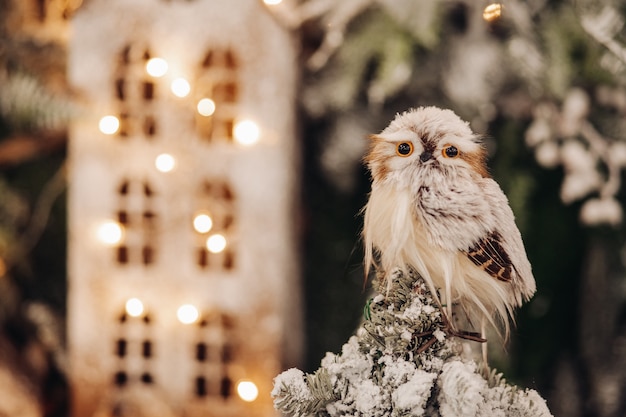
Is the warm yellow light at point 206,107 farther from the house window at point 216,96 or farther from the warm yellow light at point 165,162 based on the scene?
the warm yellow light at point 165,162

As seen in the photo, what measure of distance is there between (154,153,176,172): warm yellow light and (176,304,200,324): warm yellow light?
0.93 ft

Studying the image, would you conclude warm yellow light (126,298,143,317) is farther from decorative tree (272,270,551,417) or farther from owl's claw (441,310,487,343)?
owl's claw (441,310,487,343)

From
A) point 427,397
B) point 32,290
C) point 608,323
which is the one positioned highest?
point 32,290

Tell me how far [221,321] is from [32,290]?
0.65 metres

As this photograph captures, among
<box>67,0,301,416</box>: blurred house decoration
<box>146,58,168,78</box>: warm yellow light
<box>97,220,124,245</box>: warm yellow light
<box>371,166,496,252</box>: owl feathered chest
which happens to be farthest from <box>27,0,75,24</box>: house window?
<box>371,166,496,252</box>: owl feathered chest

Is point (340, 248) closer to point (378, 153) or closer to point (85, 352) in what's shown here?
point (85, 352)

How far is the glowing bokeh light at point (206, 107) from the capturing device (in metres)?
1.14

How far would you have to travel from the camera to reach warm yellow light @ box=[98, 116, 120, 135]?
1.15m

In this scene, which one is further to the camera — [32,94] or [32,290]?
[32,290]

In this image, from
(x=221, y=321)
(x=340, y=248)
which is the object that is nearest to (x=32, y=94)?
(x=221, y=321)

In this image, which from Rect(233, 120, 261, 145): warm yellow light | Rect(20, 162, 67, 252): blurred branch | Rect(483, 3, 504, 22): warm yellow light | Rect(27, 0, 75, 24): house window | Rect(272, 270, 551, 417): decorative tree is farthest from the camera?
Rect(20, 162, 67, 252): blurred branch

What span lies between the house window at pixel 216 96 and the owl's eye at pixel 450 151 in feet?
2.04

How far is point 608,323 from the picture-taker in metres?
1.24

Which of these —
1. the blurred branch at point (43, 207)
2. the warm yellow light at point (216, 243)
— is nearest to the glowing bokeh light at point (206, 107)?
the warm yellow light at point (216, 243)
